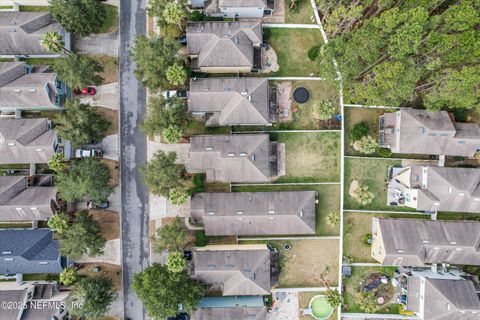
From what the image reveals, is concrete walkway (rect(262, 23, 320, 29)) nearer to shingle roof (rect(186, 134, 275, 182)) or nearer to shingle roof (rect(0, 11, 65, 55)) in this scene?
shingle roof (rect(186, 134, 275, 182))

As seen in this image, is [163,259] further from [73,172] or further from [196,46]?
[196,46]

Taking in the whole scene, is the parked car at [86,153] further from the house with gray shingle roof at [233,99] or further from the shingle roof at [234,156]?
the house with gray shingle roof at [233,99]

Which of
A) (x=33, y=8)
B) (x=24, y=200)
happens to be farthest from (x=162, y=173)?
(x=33, y=8)

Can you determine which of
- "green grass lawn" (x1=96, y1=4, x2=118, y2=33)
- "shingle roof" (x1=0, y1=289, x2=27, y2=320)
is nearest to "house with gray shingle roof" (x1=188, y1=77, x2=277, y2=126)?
"green grass lawn" (x1=96, y1=4, x2=118, y2=33)

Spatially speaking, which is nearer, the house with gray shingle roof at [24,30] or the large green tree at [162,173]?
the large green tree at [162,173]

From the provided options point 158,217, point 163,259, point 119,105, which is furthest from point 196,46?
point 163,259

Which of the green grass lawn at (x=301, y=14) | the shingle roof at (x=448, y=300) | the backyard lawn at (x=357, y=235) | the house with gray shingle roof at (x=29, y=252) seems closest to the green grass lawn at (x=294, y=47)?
the green grass lawn at (x=301, y=14)

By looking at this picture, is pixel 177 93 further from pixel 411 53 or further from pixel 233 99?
pixel 411 53
